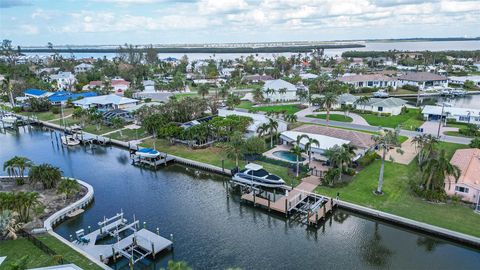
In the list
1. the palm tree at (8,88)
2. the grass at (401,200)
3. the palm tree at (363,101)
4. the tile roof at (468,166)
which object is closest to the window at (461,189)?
the tile roof at (468,166)

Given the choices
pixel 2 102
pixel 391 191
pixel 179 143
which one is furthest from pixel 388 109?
pixel 2 102

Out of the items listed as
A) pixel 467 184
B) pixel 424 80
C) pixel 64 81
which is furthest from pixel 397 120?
pixel 64 81

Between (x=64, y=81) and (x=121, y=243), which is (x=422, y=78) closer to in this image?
(x=121, y=243)

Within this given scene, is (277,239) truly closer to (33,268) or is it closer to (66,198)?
(33,268)

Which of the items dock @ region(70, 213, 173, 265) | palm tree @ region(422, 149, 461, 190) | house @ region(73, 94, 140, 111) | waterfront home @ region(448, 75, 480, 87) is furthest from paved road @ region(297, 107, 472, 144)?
waterfront home @ region(448, 75, 480, 87)

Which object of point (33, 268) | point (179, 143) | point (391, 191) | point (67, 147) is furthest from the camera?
point (67, 147)
